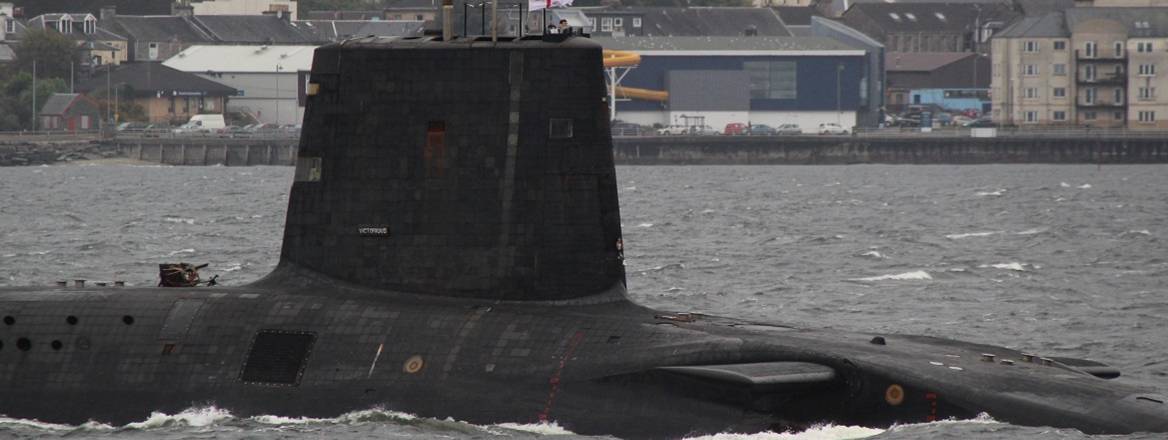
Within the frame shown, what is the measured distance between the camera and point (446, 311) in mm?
25734

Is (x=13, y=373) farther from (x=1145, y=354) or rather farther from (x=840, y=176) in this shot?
(x=840, y=176)

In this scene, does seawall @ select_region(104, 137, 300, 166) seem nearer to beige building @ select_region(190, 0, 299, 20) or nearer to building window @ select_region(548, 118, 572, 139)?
beige building @ select_region(190, 0, 299, 20)

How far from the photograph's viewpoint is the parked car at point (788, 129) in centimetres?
16262

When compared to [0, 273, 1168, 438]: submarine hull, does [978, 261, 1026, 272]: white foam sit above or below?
below

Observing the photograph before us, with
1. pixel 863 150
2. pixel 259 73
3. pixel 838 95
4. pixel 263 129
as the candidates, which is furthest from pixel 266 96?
pixel 863 150

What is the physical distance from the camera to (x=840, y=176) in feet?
447

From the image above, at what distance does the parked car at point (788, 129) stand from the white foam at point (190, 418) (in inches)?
5452

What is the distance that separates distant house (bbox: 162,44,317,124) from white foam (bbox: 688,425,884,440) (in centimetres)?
13991

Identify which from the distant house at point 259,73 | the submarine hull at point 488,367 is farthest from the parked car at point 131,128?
the submarine hull at point 488,367

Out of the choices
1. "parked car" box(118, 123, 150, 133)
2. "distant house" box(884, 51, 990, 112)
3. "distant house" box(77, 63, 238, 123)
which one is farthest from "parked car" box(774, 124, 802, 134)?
"parked car" box(118, 123, 150, 133)

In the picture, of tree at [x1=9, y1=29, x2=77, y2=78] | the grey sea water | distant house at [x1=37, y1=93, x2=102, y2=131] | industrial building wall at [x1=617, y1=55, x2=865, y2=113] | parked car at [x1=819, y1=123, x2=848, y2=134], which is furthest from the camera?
tree at [x1=9, y1=29, x2=77, y2=78]

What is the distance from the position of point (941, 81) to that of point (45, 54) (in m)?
78.3

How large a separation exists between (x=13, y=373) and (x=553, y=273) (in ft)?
23.0

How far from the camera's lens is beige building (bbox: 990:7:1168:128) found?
163250 mm
